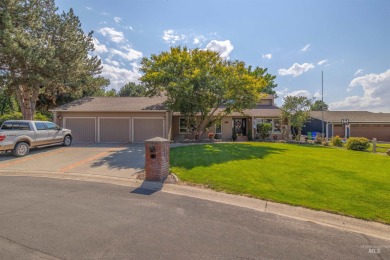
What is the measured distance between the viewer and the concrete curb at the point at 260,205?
14.5ft

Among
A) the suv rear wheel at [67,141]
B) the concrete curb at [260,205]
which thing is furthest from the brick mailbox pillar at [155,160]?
the suv rear wheel at [67,141]

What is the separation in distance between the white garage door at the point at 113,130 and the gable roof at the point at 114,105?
3.29 ft

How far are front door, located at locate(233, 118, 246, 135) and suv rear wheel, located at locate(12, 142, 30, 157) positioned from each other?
1771 centimetres

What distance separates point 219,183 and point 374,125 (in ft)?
106

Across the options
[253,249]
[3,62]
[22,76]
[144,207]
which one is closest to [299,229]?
[253,249]

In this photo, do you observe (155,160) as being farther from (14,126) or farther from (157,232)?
(14,126)

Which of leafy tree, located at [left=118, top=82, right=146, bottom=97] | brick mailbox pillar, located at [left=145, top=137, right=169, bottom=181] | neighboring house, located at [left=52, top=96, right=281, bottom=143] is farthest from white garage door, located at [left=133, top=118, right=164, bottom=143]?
leafy tree, located at [left=118, top=82, right=146, bottom=97]

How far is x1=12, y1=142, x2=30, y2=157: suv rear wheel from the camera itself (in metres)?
11.6

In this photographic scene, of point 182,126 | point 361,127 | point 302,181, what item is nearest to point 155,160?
point 302,181

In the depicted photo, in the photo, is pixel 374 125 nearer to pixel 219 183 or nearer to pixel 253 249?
pixel 219 183

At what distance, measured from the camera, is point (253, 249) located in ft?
11.6

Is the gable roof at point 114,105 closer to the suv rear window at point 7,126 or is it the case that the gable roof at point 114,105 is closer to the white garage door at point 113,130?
the white garage door at point 113,130

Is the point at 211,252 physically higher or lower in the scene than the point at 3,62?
lower

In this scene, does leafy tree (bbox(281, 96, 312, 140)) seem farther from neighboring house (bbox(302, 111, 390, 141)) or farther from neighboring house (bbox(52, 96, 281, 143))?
neighboring house (bbox(52, 96, 281, 143))
